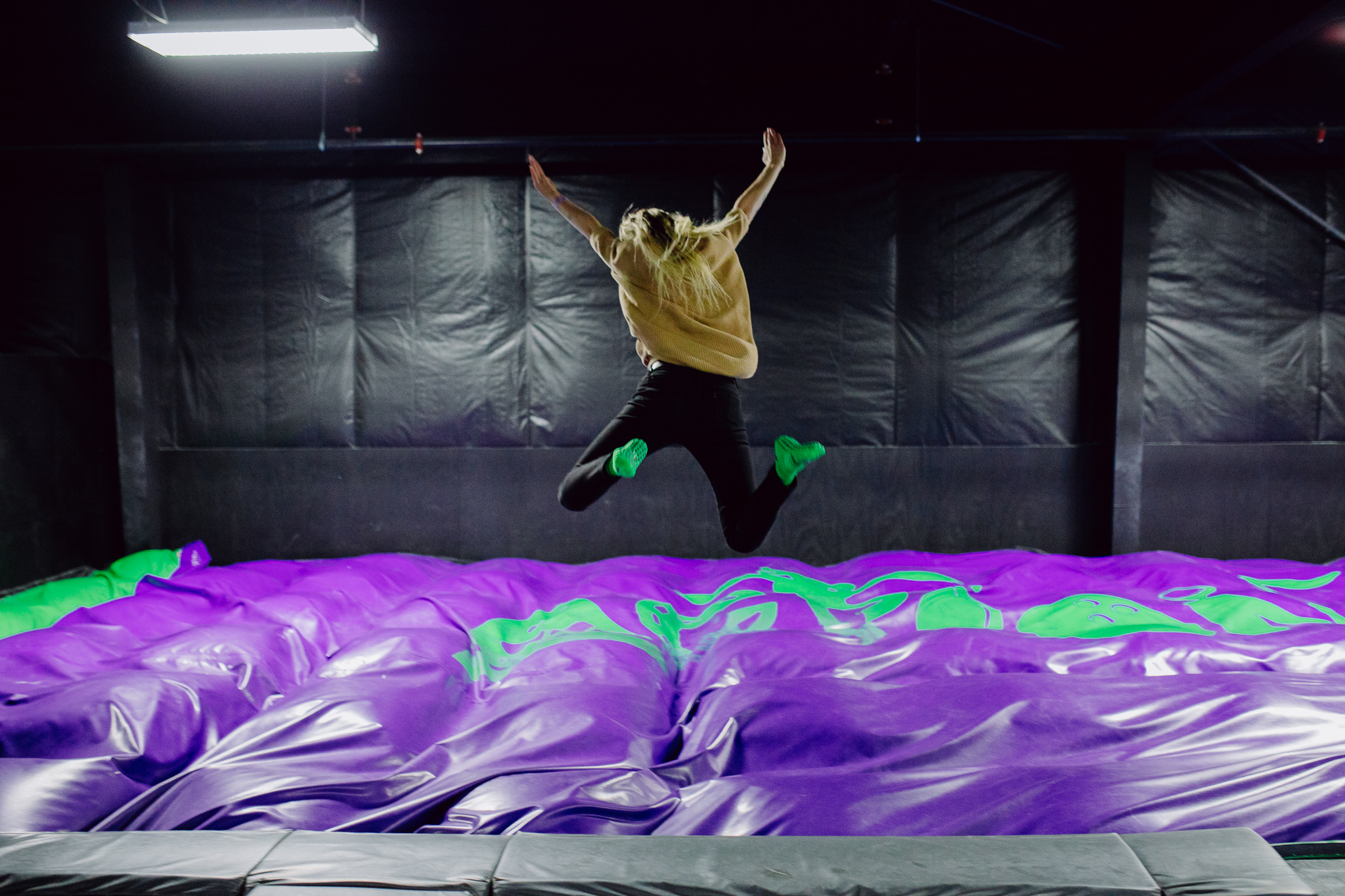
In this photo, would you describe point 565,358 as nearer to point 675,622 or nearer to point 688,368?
point 675,622

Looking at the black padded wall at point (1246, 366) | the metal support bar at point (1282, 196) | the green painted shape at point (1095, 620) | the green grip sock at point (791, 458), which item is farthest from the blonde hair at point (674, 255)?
the metal support bar at point (1282, 196)

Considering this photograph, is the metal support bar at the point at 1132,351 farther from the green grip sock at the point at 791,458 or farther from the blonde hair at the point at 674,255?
the blonde hair at the point at 674,255

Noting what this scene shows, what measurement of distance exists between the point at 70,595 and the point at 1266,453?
701cm

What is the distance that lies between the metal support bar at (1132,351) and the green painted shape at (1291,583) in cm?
90

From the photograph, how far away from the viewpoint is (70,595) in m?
3.90

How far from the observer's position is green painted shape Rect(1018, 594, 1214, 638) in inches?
125

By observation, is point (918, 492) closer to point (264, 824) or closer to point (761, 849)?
point (761, 849)

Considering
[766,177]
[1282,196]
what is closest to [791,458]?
[766,177]

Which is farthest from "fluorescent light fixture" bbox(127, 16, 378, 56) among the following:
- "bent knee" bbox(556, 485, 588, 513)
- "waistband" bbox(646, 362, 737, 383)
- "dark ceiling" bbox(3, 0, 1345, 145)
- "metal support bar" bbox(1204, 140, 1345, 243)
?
"metal support bar" bbox(1204, 140, 1345, 243)

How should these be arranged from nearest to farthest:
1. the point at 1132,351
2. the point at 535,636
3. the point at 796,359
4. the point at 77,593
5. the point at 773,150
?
the point at 773,150 → the point at 535,636 → the point at 77,593 → the point at 1132,351 → the point at 796,359

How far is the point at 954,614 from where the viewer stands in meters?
3.47

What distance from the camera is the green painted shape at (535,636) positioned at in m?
3.02

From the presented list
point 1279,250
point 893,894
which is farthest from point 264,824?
point 1279,250

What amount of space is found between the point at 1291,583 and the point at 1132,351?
1.61m
